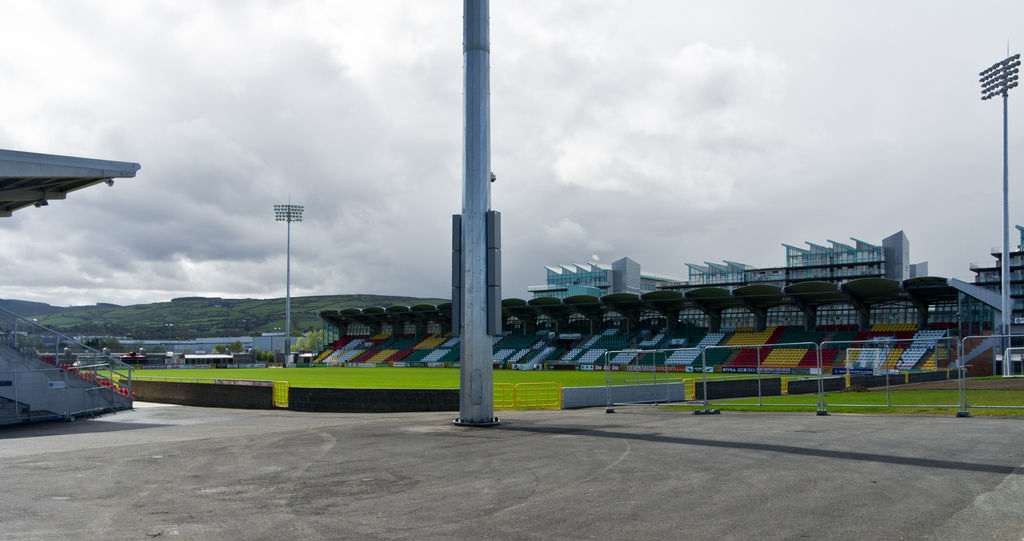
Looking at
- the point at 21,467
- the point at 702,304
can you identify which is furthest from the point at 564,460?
the point at 702,304

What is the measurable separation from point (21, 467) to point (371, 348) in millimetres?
96882

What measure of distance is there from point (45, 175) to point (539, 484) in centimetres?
1788

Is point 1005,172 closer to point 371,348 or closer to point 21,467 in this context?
point 21,467

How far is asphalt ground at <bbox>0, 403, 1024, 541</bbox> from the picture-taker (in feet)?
23.1

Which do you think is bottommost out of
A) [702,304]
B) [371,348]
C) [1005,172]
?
[371,348]

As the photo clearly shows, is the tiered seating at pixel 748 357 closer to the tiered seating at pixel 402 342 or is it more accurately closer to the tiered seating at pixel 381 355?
the tiered seating at pixel 381 355

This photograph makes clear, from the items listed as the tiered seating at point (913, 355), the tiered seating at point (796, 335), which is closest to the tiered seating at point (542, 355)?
the tiered seating at point (796, 335)

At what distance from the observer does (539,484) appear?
9258 mm

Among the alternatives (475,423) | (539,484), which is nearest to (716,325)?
(475,423)

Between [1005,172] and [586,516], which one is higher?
[1005,172]

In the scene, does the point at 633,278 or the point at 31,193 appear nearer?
the point at 31,193

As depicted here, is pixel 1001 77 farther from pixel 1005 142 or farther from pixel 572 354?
pixel 572 354

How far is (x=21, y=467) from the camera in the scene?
11.8 meters

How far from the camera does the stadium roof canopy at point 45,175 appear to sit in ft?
61.9
